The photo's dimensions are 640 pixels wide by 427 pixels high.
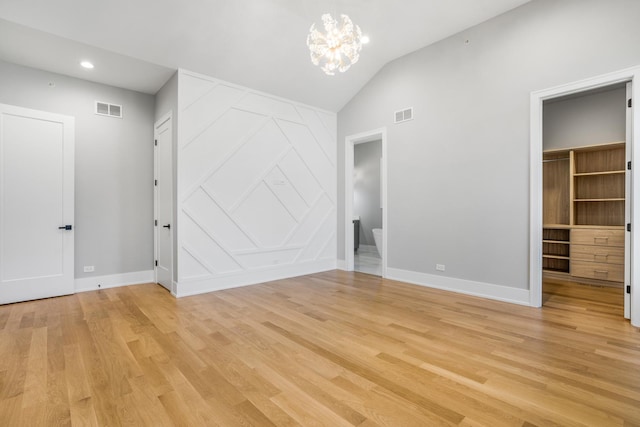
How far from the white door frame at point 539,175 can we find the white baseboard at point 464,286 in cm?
16

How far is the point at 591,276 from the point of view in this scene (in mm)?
4664

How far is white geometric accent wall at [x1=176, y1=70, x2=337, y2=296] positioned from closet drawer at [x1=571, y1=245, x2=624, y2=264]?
4089 mm

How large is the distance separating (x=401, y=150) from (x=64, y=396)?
4896 mm

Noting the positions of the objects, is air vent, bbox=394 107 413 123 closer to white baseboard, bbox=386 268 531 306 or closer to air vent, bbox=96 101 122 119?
white baseboard, bbox=386 268 531 306

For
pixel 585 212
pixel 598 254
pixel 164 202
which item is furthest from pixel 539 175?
pixel 164 202

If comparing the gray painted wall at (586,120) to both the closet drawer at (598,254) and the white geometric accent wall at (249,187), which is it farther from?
the white geometric accent wall at (249,187)

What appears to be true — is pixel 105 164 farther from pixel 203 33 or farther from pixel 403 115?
pixel 403 115

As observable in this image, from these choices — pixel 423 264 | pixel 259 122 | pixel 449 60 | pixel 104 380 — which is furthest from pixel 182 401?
pixel 449 60

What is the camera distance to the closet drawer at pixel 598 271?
4437 mm

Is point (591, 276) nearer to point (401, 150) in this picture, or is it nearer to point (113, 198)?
point (401, 150)

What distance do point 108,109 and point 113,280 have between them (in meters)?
2.74

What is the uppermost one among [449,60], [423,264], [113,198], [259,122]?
[449,60]

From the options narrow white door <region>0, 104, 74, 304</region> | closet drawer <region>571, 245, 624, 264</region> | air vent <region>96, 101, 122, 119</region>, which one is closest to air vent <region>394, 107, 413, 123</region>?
closet drawer <region>571, 245, 624, 264</region>

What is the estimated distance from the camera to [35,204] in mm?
4098
